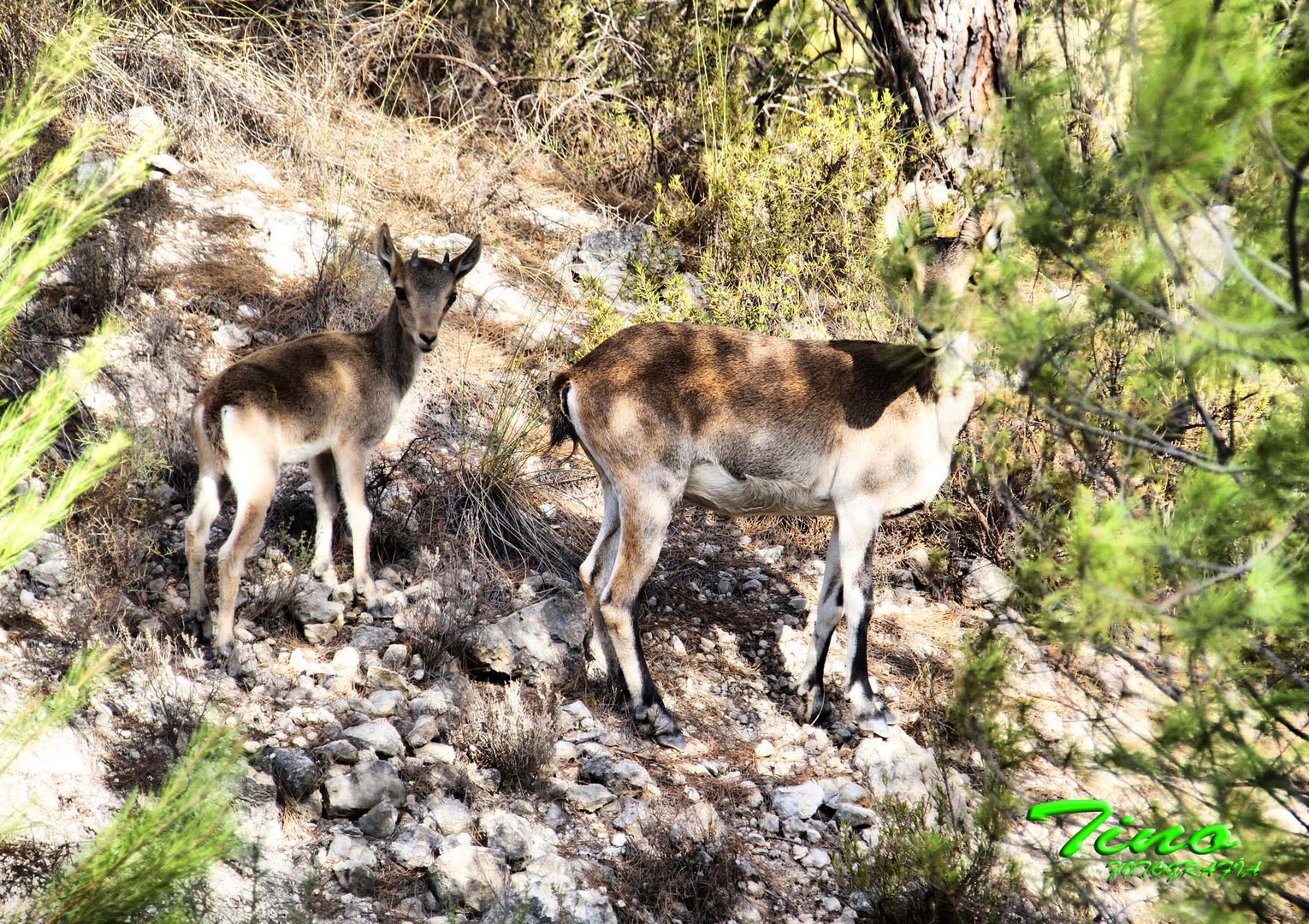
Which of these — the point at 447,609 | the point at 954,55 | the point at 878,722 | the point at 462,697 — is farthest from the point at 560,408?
the point at 954,55

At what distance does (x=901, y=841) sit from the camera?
4.51 m

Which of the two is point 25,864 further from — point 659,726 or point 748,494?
point 748,494

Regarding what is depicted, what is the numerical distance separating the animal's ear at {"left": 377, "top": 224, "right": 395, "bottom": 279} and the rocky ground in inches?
48.4

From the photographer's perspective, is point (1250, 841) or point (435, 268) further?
point (435, 268)

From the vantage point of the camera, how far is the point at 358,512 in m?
6.32

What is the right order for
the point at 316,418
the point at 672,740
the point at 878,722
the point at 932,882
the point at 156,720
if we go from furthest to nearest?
the point at 316,418 → the point at 878,722 → the point at 672,740 → the point at 156,720 → the point at 932,882

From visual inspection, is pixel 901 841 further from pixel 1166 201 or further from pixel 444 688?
pixel 1166 201

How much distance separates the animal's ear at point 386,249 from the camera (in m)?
6.71

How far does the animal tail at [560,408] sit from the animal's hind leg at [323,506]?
136 cm

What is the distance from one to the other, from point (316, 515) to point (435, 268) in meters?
1.63

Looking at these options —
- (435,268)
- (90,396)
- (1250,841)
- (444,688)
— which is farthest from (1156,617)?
(90,396)

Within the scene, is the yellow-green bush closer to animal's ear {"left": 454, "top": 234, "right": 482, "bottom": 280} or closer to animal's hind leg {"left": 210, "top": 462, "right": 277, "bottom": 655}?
animal's ear {"left": 454, "top": 234, "right": 482, "bottom": 280}

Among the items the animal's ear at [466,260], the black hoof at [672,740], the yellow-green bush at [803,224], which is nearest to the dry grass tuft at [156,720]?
the black hoof at [672,740]

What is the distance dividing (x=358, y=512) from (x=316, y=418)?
1.85ft
